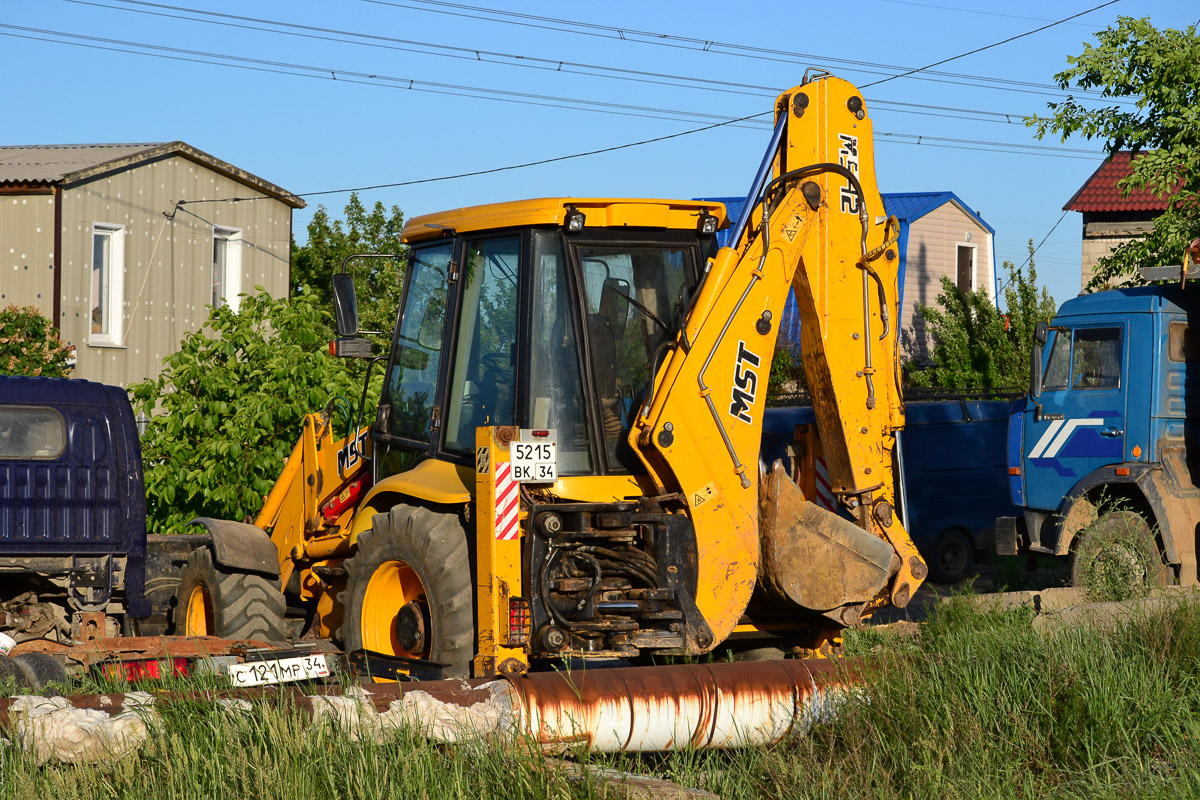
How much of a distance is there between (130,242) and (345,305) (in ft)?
49.0

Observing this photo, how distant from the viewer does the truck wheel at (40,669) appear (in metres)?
6.34

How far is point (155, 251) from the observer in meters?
21.7

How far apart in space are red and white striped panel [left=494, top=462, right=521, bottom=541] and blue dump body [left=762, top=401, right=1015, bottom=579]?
859 cm

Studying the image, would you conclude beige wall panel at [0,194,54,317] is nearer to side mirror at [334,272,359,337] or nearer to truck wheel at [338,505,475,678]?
side mirror at [334,272,359,337]

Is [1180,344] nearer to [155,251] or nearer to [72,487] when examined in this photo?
[72,487]

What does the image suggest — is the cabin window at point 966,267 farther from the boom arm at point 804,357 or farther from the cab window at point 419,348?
the cab window at point 419,348

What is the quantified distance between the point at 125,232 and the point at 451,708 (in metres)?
17.8

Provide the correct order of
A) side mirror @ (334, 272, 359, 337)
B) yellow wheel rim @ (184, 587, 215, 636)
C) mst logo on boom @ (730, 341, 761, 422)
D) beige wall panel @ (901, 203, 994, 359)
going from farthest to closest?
beige wall panel @ (901, 203, 994, 359) → yellow wheel rim @ (184, 587, 215, 636) → side mirror @ (334, 272, 359, 337) → mst logo on boom @ (730, 341, 761, 422)

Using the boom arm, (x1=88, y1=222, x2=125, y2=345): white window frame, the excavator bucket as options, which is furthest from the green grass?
(x1=88, y1=222, x2=125, y2=345): white window frame

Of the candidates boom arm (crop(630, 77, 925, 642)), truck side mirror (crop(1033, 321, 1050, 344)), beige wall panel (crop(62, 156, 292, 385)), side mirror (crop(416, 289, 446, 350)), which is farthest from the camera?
beige wall panel (crop(62, 156, 292, 385))

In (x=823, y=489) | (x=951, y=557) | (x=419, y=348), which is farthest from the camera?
(x=951, y=557)

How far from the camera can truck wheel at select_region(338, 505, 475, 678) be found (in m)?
6.48

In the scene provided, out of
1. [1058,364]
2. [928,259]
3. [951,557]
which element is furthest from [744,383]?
[928,259]

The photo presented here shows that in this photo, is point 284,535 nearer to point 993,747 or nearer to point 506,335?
point 506,335
